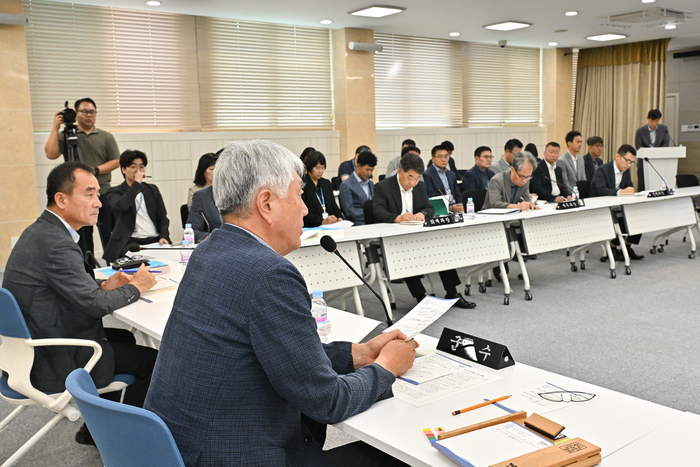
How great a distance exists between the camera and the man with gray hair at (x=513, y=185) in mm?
5723

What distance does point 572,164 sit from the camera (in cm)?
802

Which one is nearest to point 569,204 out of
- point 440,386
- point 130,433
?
point 440,386

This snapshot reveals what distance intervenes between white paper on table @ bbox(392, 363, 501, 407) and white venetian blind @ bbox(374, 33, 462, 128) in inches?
357

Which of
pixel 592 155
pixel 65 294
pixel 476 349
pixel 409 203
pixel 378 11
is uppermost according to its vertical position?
pixel 378 11

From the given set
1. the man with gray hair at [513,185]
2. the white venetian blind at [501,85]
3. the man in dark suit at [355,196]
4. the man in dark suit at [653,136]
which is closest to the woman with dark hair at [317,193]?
the man in dark suit at [355,196]

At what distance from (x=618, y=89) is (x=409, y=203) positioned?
29.9 ft

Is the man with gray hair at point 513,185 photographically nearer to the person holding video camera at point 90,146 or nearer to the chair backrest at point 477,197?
the chair backrest at point 477,197

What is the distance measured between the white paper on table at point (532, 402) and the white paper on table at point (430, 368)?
0.75 ft

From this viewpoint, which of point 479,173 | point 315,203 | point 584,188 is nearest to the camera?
point 315,203

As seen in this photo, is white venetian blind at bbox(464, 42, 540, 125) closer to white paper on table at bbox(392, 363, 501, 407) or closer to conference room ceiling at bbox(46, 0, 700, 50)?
conference room ceiling at bbox(46, 0, 700, 50)

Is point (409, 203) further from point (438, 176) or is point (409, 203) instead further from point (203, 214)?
point (203, 214)

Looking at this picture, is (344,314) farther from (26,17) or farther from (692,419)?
(26,17)

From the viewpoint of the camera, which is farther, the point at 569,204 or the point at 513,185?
the point at 513,185

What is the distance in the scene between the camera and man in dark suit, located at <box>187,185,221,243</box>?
179 inches
